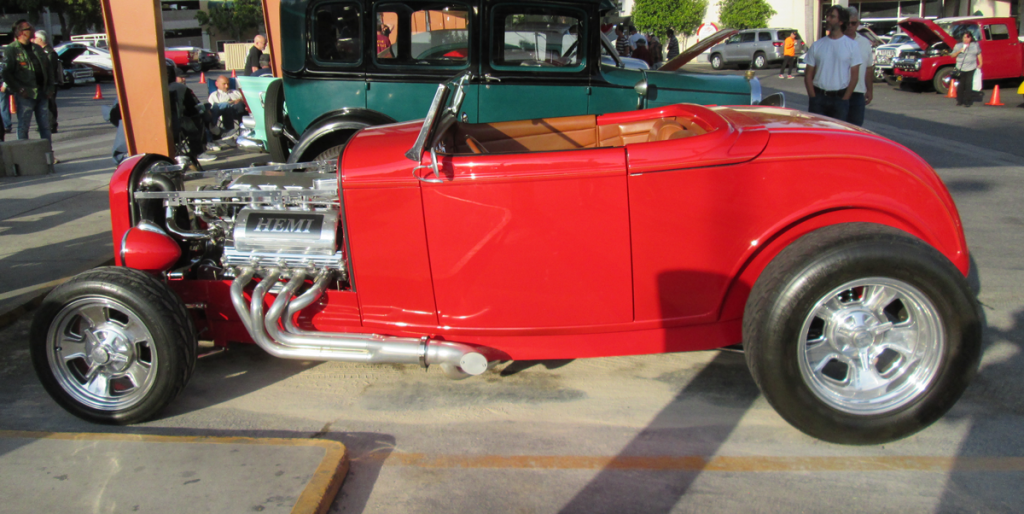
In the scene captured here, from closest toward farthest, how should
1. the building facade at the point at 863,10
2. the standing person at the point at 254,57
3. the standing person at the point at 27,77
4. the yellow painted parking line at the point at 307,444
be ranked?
the yellow painted parking line at the point at 307,444 → the standing person at the point at 27,77 → the standing person at the point at 254,57 → the building facade at the point at 863,10

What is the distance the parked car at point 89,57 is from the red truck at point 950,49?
25837 millimetres

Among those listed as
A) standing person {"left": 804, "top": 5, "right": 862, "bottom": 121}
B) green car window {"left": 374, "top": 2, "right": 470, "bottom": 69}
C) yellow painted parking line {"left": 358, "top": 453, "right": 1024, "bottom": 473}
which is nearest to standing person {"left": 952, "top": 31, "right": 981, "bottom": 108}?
standing person {"left": 804, "top": 5, "right": 862, "bottom": 121}

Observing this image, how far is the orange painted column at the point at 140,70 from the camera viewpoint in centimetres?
704

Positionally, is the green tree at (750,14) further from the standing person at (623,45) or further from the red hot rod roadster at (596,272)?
the red hot rod roadster at (596,272)

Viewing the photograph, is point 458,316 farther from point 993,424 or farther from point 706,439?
point 993,424

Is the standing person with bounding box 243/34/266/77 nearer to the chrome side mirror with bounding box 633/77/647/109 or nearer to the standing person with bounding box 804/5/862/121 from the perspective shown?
the chrome side mirror with bounding box 633/77/647/109

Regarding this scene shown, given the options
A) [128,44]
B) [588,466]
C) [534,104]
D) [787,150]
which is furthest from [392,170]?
[128,44]

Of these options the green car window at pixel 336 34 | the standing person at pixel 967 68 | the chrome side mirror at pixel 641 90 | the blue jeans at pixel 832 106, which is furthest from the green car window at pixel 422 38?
the standing person at pixel 967 68

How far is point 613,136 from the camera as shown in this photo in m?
4.10

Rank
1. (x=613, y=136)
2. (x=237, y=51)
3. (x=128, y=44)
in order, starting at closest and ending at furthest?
(x=613, y=136)
(x=128, y=44)
(x=237, y=51)

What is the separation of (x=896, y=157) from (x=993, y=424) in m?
1.23

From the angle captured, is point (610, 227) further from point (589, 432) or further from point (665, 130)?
point (665, 130)

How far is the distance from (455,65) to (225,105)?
6721 mm

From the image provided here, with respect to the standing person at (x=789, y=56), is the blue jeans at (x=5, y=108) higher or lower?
lower
